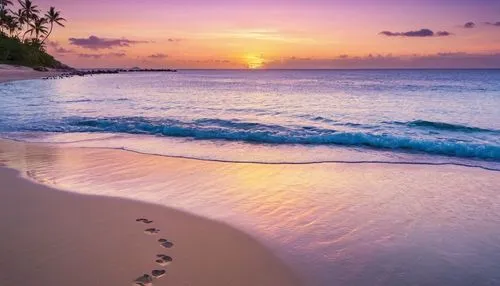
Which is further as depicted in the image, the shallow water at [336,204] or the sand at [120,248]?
the shallow water at [336,204]

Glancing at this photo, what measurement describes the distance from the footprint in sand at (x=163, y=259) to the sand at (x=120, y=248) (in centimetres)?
1

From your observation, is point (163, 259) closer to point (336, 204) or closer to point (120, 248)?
point (120, 248)

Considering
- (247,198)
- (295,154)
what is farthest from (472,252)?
(295,154)

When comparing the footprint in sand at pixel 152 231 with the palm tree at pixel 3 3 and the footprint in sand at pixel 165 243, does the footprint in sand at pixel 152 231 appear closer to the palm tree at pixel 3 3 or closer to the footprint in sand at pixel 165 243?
the footprint in sand at pixel 165 243

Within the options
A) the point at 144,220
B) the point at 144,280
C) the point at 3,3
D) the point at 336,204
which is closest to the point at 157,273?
the point at 144,280

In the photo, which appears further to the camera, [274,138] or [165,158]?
[274,138]

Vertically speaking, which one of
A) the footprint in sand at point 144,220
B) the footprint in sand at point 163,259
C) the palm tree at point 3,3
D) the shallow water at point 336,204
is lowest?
the shallow water at point 336,204

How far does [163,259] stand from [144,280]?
486 millimetres

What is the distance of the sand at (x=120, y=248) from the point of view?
4.22 meters

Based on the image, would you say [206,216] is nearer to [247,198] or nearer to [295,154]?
[247,198]

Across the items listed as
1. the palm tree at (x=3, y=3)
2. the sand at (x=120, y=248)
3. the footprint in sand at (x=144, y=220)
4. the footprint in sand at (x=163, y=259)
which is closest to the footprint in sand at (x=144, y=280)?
the sand at (x=120, y=248)

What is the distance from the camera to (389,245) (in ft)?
17.3

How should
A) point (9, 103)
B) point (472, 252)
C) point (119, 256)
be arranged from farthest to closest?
point (9, 103) < point (472, 252) < point (119, 256)

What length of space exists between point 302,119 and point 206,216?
14191 millimetres
